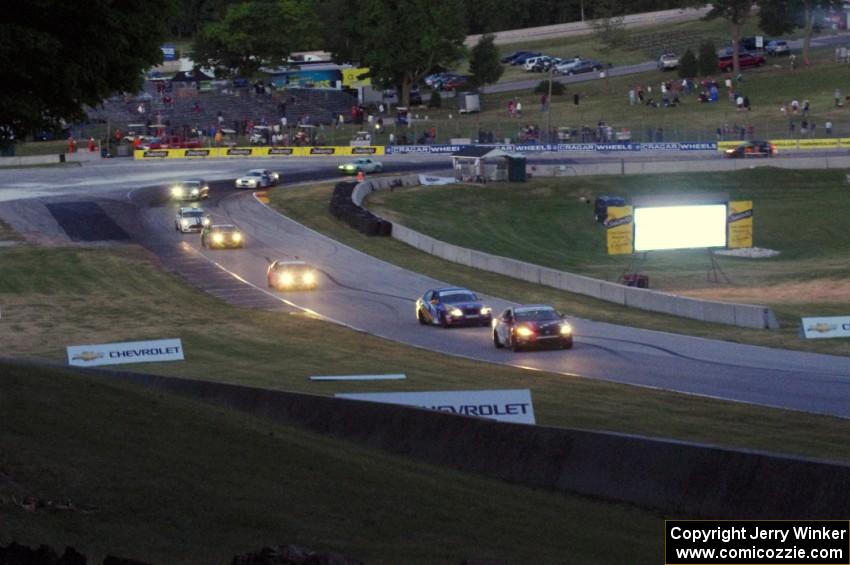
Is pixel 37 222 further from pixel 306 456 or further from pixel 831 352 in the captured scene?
pixel 306 456

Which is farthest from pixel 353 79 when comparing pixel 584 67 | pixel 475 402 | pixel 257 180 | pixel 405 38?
pixel 475 402

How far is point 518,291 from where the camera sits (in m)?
46.5

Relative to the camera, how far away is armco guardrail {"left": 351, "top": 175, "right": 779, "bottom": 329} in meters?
37.2

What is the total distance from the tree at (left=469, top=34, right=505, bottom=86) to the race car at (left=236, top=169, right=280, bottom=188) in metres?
45.8

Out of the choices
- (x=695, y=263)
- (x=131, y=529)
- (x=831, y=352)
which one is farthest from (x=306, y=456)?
(x=695, y=263)

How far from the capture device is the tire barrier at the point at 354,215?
59375 millimetres

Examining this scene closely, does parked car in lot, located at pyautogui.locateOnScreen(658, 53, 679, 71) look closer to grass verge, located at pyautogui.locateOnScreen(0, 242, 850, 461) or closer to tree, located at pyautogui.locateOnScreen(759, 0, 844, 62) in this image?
tree, located at pyautogui.locateOnScreen(759, 0, 844, 62)

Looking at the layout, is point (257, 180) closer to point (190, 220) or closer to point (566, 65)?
point (190, 220)

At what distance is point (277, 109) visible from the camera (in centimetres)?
11138

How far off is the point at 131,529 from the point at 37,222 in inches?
2302

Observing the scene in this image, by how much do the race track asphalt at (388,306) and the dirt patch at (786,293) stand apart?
24.8ft

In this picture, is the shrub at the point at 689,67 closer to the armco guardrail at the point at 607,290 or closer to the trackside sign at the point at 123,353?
the armco guardrail at the point at 607,290

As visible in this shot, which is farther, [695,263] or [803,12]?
[803,12]

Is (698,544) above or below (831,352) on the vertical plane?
above
